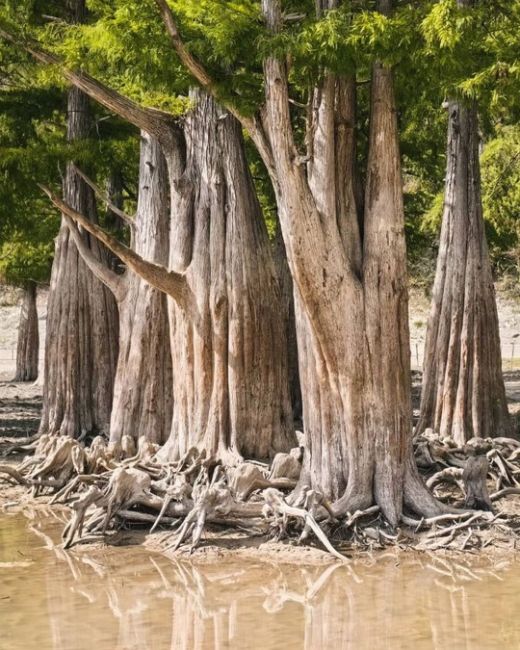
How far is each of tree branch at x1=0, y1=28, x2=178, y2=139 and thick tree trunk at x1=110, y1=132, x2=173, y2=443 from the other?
1784 mm

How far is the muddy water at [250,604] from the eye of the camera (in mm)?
8422

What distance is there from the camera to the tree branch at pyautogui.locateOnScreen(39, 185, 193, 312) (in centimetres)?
1414

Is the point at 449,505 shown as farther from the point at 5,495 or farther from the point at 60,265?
the point at 60,265

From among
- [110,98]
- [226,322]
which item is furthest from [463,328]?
[110,98]

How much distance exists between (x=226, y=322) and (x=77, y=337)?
5091 mm

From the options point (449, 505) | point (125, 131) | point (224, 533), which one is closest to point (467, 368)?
point (449, 505)

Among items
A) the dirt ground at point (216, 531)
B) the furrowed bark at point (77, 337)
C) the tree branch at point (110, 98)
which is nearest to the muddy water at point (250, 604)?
the dirt ground at point (216, 531)

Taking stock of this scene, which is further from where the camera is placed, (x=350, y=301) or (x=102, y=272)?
(x=102, y=272)

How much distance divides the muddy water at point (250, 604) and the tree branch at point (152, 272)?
3.97m

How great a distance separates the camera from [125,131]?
20031 millimetres

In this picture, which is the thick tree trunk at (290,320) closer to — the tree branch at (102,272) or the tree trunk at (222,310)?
the tree branch at (102,272)

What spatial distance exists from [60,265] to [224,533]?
8394 mm

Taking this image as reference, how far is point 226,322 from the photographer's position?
574 inches

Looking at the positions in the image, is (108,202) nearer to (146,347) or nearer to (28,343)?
(146,347)
